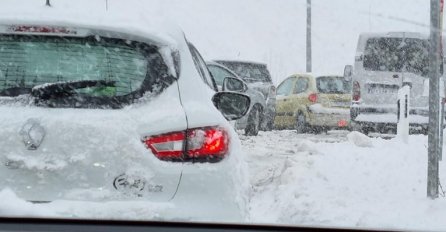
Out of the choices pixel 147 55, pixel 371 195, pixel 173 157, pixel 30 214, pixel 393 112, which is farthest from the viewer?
pixel 393 112

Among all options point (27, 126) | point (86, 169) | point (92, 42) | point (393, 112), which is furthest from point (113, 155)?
point (393, 112)

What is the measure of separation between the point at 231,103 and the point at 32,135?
1401 millimetres

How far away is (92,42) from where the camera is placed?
3.15m

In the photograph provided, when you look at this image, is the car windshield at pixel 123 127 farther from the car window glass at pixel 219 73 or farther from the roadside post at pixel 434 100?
the car window glass at pixel 219 73

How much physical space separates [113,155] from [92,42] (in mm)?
573

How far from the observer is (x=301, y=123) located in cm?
1087

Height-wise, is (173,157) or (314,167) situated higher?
(173,157)

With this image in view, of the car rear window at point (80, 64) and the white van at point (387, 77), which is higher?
the car rear window at point (80, 64)

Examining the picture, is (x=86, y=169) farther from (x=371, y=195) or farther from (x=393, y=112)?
(x=393, y=112)

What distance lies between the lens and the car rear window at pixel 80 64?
3090 mm

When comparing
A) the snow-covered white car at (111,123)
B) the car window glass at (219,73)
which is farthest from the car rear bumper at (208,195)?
the car window glass at (219,73)

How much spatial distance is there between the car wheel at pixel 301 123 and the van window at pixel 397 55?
173cm

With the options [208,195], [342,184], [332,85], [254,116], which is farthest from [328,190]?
[332,85]

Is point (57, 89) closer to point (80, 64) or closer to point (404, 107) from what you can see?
point (80, 64)
